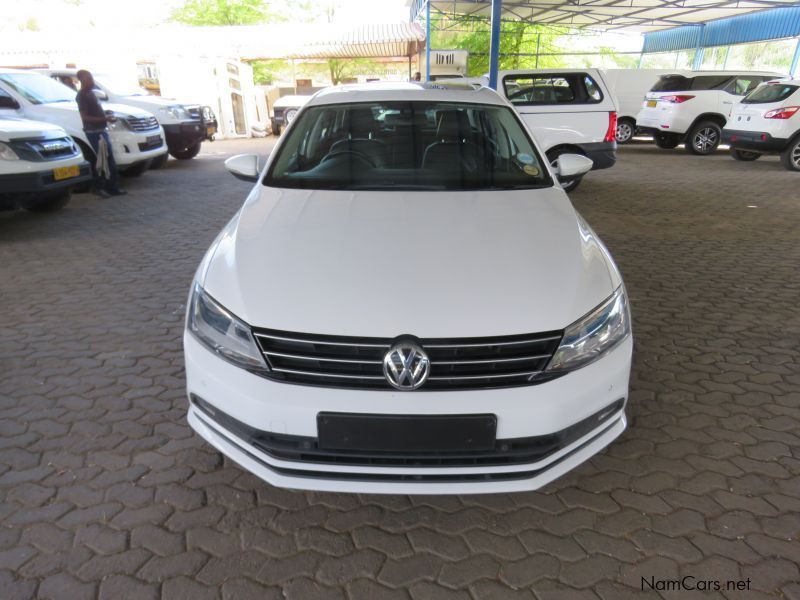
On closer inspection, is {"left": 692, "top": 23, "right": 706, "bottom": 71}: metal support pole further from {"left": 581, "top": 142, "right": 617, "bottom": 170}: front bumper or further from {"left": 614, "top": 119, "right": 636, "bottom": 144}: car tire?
{"left": 581, "top": 142, "right": 617, "bottom": 170}: front bumper

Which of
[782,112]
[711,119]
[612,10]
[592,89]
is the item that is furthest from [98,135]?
[612,10]

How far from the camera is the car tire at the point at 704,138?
1328cm

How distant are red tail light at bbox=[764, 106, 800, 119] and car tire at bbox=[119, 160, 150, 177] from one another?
1185cm

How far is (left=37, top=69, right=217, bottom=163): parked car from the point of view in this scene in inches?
412

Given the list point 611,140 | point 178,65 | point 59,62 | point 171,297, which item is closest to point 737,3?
point 611,140

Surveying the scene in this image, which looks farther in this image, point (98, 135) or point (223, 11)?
point (223, 11)

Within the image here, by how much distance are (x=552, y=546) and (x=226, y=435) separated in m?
1.25

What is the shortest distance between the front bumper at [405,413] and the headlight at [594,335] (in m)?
0.04

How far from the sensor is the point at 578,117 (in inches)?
316

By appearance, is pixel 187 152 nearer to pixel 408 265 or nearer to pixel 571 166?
pixel 571 166

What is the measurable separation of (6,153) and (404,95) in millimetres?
4952

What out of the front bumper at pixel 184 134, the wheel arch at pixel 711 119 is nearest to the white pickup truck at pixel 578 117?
the wheel arch at pixel 711 119

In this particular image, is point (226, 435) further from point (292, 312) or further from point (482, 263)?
point (482, 263)

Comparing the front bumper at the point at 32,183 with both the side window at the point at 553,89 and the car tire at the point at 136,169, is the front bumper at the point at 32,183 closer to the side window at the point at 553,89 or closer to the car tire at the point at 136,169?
the car tire at the point at 136,169
